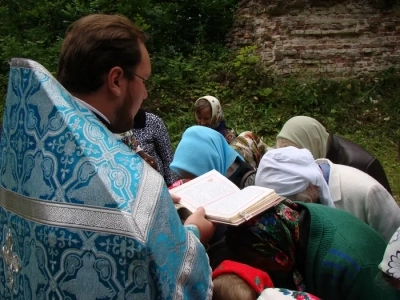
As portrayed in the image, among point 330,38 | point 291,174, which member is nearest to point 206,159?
point 291,174

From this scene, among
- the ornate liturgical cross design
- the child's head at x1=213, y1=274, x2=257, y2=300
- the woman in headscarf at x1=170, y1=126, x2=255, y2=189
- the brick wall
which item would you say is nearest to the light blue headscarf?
the woman in headscarf at x1=170, y1=126, x2=255, y2=189

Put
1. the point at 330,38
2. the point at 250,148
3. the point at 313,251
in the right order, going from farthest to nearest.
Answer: the point at 330,38, the point at 250,148, the point at 313,251

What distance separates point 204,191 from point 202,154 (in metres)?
0.93

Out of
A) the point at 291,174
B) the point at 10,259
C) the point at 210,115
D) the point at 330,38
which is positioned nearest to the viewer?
the point at 10,259

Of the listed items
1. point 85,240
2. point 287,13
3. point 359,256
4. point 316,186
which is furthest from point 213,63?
point 85,240

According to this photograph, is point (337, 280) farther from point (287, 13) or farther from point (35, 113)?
point (287, 13)

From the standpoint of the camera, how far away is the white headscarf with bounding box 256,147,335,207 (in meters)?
2.36

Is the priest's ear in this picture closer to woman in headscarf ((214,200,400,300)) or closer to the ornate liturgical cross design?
the ornate liturgical cross design

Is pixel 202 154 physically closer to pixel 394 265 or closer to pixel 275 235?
pixel 275 235

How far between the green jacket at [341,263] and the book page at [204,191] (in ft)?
1.25

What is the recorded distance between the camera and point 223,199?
1882 millimetres

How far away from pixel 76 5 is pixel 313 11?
491 cm

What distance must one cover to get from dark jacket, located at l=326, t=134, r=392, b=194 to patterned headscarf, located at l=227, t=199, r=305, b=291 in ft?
5.04

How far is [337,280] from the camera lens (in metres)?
1.84
